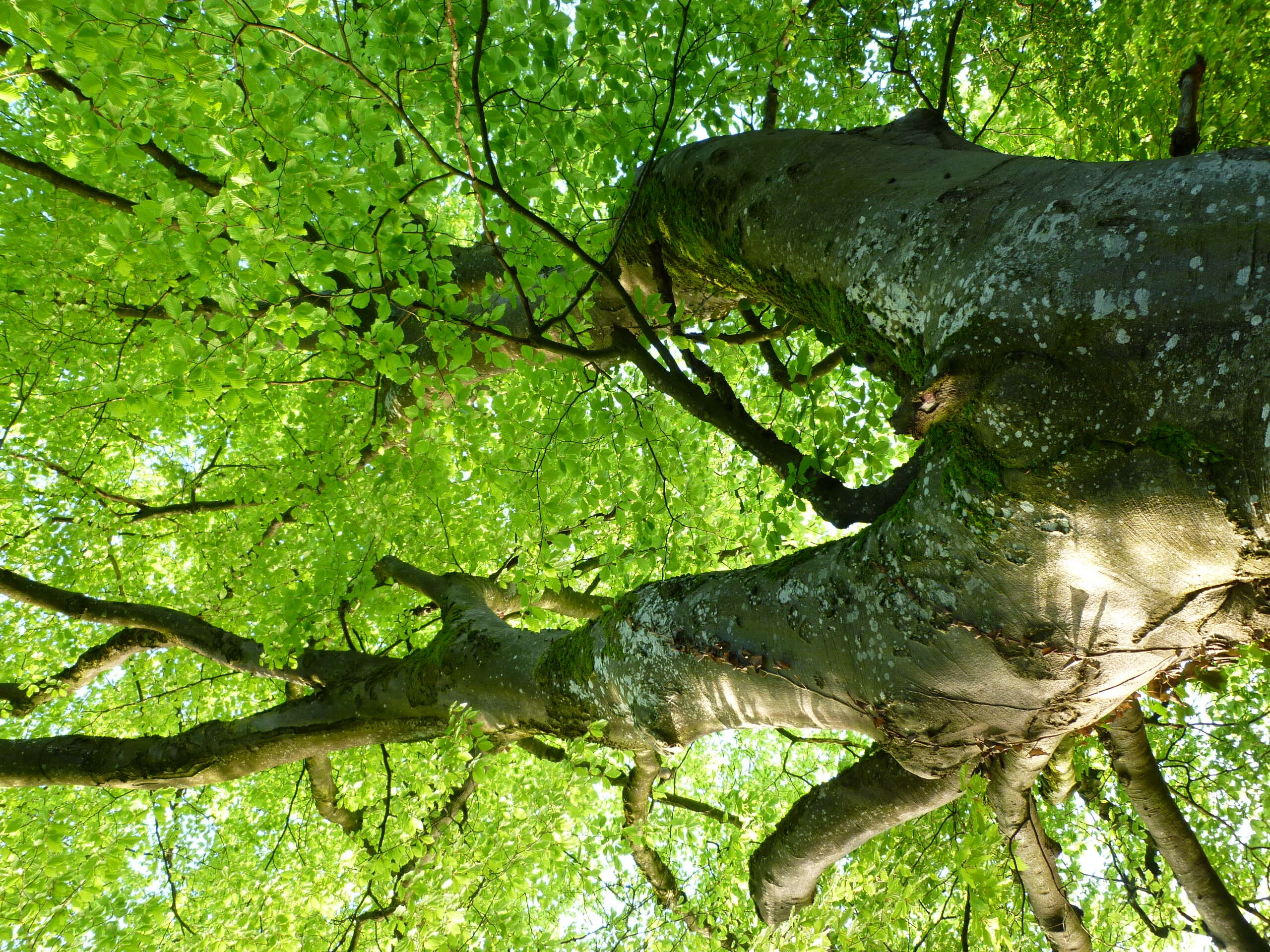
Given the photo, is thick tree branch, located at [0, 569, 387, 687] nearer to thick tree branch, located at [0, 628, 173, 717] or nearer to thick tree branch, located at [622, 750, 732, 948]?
thick tree branch, located at [0, 628, 173, 717]

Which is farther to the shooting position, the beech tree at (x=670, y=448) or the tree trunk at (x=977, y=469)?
the beech tree at (x=670, y=448)

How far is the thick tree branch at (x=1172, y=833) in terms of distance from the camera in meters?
3.12

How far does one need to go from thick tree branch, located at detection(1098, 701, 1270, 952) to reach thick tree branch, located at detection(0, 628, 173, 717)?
6.64m

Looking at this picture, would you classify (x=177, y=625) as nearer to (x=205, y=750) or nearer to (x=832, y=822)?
(x=205, y=750)

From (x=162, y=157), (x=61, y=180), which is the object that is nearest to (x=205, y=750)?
(x=61, y=180)

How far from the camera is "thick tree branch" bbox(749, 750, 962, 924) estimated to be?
9.59 feet

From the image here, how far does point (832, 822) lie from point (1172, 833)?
162cm

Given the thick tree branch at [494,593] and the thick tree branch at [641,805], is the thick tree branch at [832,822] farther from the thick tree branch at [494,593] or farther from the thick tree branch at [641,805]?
the thick tree branch at [494,593]

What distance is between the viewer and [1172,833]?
10.6 ft

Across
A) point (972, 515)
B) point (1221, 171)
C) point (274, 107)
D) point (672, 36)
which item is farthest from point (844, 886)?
point (672, 36)

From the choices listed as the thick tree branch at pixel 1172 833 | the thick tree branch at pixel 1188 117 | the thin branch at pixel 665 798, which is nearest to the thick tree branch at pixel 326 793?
the thin branch at pixel 665 798

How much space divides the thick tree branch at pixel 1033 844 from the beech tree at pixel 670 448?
1.1 inches

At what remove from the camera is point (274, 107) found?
2.53m

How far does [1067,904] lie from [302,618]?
179 inches
